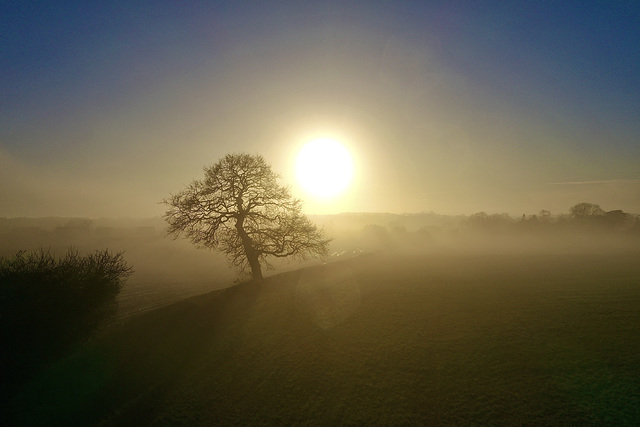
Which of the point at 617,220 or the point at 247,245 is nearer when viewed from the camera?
the point at 247,245

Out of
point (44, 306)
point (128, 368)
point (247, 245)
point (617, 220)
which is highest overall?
point (247, 245)

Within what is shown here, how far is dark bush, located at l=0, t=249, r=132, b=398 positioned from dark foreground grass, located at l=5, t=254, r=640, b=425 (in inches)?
87.4

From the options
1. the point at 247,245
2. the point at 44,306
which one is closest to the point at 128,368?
the point at 44,306

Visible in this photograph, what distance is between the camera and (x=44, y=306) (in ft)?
62.7

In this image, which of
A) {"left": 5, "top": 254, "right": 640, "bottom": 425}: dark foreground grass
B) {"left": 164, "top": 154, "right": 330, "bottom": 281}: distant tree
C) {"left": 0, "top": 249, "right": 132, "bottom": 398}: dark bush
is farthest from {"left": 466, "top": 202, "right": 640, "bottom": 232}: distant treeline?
{"left": 0, "top": 249, "right": 132, "bottom": 398}: dark bush

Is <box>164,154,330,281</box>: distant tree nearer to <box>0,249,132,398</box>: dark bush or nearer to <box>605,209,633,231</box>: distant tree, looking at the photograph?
<box>0,249,132,398</box>: dark bush

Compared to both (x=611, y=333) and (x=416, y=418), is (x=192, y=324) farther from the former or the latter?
(x=611, y=333)

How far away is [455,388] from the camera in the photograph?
14.4 metres

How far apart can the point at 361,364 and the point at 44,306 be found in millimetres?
23566

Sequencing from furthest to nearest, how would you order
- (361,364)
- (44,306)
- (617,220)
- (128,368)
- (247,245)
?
1. (617,220)
2. (247,245)
3. (44,306)
4. (128,368)
5. (361,364)

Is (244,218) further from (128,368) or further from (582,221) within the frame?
(582,221)

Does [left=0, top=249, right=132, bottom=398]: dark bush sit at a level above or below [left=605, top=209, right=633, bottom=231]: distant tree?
above

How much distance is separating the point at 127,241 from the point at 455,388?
144 m

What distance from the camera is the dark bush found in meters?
17.5
